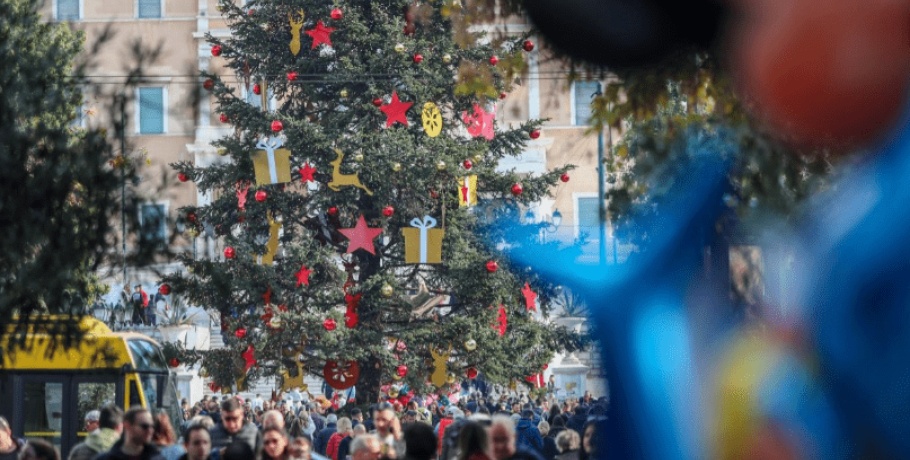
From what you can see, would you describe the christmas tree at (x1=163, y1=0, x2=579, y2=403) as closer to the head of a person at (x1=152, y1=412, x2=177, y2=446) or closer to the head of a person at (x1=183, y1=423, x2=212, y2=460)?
the head of a person at (x1=152, y1=412, x2=177, y2=446)

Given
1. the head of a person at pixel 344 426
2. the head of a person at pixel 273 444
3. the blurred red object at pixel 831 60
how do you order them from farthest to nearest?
1. the head of a person at pixel 344 426
2. the head of a person at pixel 273 444
3. the blurred red object at pixel 831 60

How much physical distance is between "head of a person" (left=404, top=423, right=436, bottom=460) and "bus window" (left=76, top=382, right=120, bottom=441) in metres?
10.7

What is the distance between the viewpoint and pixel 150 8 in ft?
144

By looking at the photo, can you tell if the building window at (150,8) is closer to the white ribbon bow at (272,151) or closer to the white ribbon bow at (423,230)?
the white ribbon bow at (272,151)

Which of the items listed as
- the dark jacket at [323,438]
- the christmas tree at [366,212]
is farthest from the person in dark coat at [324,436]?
the christmas tree at [366,212]

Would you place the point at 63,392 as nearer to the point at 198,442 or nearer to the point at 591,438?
the point at 198,442

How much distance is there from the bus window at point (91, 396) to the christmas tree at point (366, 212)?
14.2 ft

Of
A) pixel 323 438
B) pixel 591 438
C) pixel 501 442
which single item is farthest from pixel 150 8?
pixel 591 438

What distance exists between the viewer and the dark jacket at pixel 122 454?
7589mm

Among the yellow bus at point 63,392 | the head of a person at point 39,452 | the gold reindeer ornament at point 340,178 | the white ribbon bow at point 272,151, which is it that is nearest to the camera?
the head of a person at point 39,452

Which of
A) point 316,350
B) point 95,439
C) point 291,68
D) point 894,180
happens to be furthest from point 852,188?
point 291,68

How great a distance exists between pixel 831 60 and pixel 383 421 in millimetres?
7224

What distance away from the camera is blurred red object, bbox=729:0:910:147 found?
307 cm

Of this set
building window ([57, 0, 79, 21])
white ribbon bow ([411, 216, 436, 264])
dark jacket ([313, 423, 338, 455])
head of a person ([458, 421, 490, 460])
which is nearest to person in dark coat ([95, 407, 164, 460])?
head of a person ([458, 421, 490, 460])
